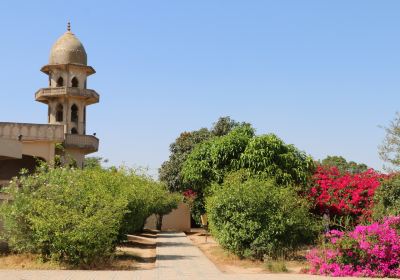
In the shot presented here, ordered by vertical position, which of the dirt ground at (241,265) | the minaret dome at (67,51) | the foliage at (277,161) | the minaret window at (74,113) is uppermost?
the minaret dome at (67,51)

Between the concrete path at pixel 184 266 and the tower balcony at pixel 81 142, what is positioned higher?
the tower balcony at pixel 81 142

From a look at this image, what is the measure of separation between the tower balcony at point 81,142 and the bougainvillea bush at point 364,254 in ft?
80.5

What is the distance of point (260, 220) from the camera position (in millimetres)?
18688

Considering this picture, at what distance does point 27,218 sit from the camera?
16547mm

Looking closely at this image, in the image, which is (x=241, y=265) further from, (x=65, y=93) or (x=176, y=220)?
(x=176, y=220)

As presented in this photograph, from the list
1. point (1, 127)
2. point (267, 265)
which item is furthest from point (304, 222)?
point (1, 127)

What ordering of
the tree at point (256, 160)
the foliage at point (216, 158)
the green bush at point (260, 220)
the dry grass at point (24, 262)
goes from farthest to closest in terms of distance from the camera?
the foliage at point (216, 158) → the tree at point (256, 160) → the green bush at point (260, 220) → the dry grass at point (24, 262)

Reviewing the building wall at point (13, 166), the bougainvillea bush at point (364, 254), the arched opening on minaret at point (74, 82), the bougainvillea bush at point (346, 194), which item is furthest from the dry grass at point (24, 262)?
the arched opening on minaret at point (74, 82)

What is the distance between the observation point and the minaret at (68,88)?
131 ft

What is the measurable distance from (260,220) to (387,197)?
15.9 ft

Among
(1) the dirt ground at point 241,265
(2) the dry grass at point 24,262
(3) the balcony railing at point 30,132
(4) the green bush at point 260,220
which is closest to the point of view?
(2) the dry grass at point 24,262

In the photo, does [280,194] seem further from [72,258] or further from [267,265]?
[72,258]

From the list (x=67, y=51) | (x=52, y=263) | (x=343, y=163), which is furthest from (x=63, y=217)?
(x=343, y=163)

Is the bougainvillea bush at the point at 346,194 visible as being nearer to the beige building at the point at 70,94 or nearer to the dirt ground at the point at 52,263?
the dirt ground at the point at 52,263
